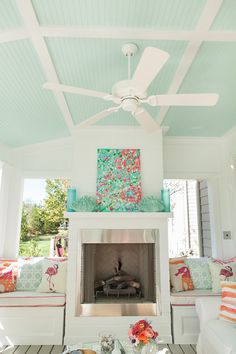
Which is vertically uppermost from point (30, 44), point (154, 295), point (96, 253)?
point (30, 44)

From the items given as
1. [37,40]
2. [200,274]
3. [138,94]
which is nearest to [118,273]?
[200,274]

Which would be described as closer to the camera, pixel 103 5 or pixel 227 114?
pixel 103 5

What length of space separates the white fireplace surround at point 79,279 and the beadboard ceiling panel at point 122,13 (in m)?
2.13

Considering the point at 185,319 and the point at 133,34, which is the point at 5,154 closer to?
the point at 133,34

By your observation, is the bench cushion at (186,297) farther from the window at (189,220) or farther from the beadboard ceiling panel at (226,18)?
the beadboard ceiling panel at (226,18)

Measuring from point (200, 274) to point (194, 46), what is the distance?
2.79m

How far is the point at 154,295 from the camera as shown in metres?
3.25

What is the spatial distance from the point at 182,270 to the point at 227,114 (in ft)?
7.10

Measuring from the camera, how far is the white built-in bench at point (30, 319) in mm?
2955

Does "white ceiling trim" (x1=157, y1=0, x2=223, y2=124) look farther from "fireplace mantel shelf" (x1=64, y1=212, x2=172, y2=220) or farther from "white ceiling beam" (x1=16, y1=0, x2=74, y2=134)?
"fireplace mantel shelf" (x1=64, y1=212, x2=172, y2=220)

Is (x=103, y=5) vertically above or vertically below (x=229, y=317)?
above

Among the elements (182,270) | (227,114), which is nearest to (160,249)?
(182,270)

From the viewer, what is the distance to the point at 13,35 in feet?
6.23

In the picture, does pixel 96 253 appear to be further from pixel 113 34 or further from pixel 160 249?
pixel 113 34
